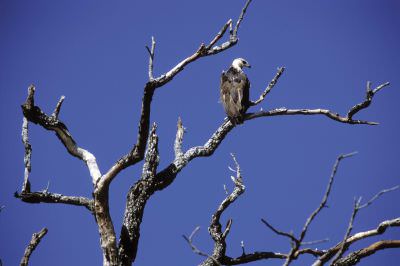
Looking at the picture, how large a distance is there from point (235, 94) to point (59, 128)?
2.80 metres

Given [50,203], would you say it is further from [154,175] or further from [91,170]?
[154,175]

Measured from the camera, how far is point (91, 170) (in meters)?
4.43

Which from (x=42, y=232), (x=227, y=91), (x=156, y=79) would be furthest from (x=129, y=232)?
(x=227, y=91)

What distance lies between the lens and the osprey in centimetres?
599

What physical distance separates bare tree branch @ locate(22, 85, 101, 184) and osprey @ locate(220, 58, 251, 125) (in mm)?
1824

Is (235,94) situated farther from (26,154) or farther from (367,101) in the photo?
(26,154)

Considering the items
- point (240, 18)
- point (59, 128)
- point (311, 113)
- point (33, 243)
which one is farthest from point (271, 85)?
point (33, 243)

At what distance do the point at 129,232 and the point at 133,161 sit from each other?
0.61 meters

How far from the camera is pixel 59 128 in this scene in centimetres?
464

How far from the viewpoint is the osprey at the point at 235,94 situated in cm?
599

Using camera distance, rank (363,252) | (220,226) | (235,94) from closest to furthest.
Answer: (363,252), (220,226), (235,94)

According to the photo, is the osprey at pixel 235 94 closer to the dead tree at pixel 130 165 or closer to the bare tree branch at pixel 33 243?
the dead tree at pixel 130 165

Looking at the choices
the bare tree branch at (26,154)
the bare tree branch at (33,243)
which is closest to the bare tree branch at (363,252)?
the bare tree branch at (33,243)

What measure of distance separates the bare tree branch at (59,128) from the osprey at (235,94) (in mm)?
1824
